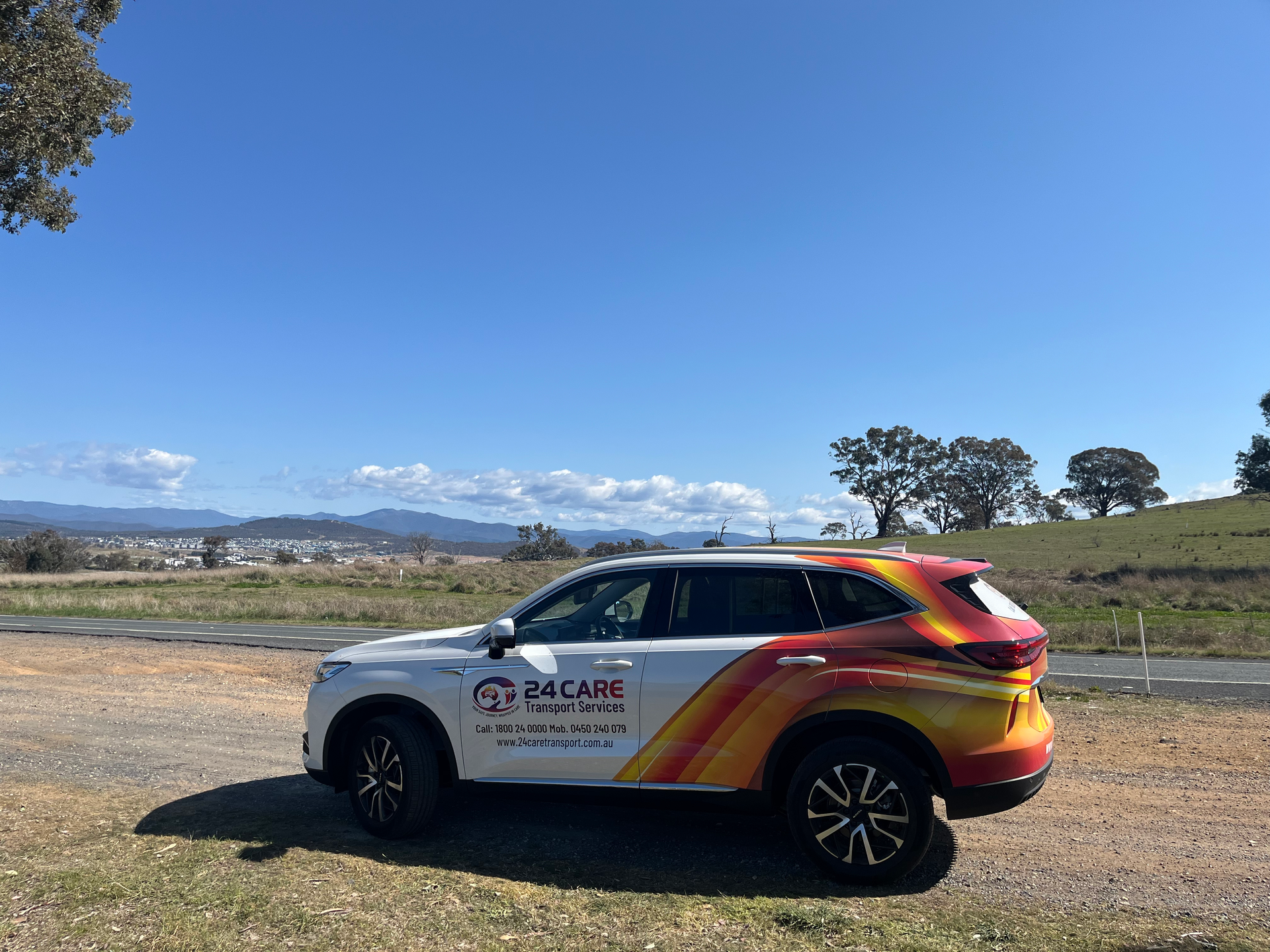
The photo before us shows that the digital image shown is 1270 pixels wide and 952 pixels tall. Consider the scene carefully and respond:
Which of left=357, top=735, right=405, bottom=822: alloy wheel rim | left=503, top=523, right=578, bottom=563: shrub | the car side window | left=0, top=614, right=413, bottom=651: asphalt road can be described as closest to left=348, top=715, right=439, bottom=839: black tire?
left=357, top=735, right=405, bottom=822: alloy wheel rim

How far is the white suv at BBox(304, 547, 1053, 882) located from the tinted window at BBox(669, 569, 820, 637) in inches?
0.4

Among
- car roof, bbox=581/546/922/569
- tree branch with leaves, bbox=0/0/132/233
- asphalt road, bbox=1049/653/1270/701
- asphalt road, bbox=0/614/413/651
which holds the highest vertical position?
tree branch with leaves, bbox=0/0/132/233

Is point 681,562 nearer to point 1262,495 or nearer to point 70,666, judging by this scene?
point 70,666

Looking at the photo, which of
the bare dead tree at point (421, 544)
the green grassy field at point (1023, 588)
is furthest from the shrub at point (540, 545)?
the green grassy field at point (1023, 588)

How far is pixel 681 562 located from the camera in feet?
17.4

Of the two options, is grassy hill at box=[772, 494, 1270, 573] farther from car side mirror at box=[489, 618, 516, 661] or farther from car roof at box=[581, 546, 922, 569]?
car side mirror at box=[489, 618, 516, 661]

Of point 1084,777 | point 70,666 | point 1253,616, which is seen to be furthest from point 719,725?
point 1253,616

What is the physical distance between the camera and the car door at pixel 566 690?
5008 millimetres

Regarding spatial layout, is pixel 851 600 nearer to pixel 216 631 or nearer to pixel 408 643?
pixel 408 643

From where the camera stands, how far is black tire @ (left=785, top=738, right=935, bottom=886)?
448cm

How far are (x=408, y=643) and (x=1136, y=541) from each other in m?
62.6

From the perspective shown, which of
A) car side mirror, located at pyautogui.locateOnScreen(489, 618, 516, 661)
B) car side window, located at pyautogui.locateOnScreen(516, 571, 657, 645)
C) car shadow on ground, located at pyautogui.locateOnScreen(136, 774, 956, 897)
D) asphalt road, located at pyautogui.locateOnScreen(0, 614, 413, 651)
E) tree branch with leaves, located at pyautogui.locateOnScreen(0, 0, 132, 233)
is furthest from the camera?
asphalt road, located at pyautogui.locateOnScreen(0, 614, 413, 651)

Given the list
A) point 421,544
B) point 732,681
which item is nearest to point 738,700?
point 732,681

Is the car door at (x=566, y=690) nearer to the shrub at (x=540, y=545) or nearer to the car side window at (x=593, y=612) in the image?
the car side window at (x=593, y=612)
